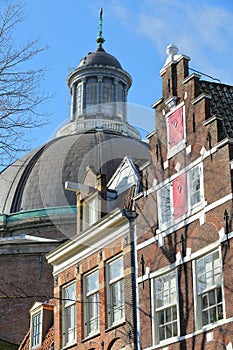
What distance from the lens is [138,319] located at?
2355 centimetres

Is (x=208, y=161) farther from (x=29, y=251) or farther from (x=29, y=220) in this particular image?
(x=29, y=220)

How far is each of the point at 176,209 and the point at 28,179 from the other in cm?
2865

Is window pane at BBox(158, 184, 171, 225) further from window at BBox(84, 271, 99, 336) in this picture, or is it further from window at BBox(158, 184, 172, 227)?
window at BBox(84, 271, 99, 336)

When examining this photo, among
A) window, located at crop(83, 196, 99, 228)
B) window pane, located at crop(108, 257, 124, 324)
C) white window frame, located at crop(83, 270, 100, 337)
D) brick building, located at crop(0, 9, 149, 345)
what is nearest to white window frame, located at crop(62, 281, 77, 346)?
white window frame, located at crop(83, 270, 100, 337)

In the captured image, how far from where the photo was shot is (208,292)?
824 inches

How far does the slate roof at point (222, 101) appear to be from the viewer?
23422mm

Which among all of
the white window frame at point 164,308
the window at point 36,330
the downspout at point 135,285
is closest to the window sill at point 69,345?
the downspout at point 135,285

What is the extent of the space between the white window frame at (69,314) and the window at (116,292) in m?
2.28

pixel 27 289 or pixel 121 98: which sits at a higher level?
pixel 121 98

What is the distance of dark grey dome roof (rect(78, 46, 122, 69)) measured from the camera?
6556 centimetres

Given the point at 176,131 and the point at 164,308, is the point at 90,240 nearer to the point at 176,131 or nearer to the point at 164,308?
the point at 164,308

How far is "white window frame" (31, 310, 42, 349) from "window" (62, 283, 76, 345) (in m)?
3.52

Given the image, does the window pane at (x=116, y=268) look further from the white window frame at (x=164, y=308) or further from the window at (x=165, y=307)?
the window at (x=165, y=307)

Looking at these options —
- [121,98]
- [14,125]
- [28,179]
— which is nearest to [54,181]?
[28,179]
